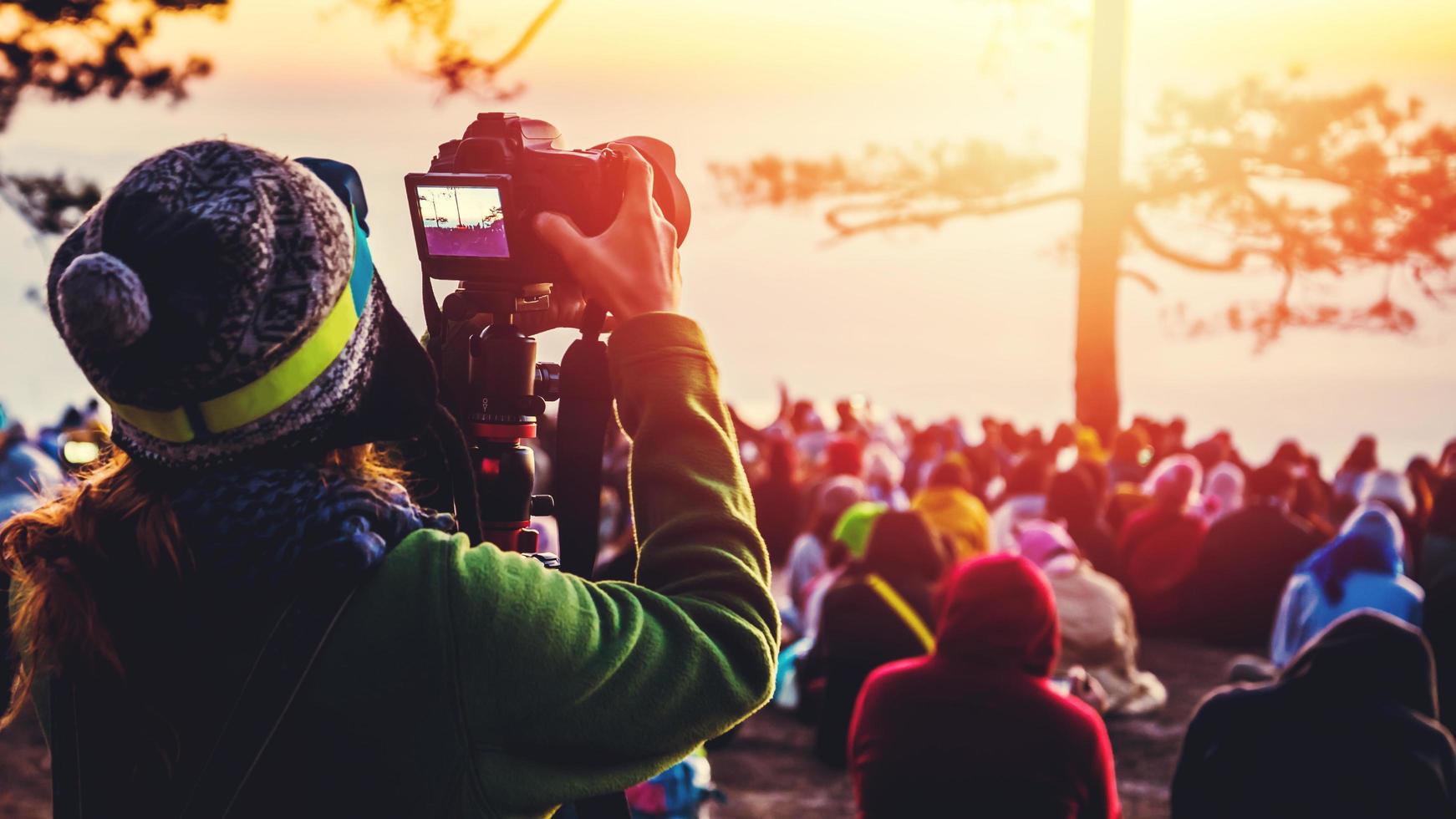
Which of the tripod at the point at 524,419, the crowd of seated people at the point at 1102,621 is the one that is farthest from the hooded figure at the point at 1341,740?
the tripod at the point at 524,419

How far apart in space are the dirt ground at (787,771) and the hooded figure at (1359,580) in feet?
2.27

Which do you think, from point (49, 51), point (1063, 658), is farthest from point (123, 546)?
point (49, 51)

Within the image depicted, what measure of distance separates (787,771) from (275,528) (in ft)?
13.6

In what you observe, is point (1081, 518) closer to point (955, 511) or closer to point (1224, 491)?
point (955, 511)

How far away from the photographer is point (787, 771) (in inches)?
192

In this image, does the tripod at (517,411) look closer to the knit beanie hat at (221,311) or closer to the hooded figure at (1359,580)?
the knit beanie hat at (221,311)

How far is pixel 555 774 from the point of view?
3.14ft

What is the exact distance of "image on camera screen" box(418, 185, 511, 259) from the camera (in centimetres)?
137

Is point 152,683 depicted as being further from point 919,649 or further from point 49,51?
point 49,51

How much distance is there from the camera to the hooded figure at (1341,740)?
111 inches

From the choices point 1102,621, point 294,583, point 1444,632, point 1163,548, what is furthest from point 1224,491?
point 294,583

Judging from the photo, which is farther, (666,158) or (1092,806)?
(1092,806)

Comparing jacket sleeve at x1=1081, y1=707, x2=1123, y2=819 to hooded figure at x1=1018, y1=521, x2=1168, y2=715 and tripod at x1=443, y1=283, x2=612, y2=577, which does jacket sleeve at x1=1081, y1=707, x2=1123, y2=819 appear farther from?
hooded figure at x1=1018, y1=521, x2=1168, y2=715

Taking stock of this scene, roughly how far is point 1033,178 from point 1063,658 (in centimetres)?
739
